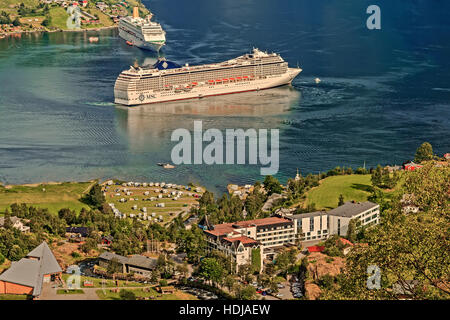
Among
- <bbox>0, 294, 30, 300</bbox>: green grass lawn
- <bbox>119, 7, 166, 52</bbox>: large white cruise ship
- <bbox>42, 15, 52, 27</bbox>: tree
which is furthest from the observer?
<bbox>42, 15, 52, 27</bbox>: tree

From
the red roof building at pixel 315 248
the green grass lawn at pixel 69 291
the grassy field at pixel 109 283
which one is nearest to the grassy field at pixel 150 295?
the green grass lawn at pixel 69 291

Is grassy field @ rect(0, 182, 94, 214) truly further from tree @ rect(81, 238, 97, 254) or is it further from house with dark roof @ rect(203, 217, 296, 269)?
house with dark roof @ rect(203, 217, 296, 269)

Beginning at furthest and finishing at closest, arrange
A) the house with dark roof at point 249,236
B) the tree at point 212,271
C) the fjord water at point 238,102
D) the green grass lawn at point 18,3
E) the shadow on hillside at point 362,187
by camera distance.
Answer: the green grass lawn at point 18,3 < the fjord water at point 238,102 < the shadow on hillside at point 362,187 < the house with dark roof at point 249,236 < the tree at point 212,271

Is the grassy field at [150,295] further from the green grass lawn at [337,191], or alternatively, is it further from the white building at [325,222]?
the green grass lawn at [337,191]

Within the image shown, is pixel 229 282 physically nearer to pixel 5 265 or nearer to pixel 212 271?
pixel 212 271

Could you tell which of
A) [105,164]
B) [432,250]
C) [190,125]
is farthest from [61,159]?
[432,250]

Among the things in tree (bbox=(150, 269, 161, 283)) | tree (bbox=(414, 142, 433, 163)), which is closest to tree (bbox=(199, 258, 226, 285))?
tree (bbox=(150, 269, 161, 283))

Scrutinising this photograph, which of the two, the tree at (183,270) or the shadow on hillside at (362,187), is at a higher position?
the shadow on hillside at (362,187)
